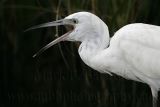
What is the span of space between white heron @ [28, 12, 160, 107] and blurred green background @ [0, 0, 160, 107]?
2.95 ft

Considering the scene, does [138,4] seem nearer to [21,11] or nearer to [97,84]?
[97,84]

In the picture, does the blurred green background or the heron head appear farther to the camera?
the blurred green background

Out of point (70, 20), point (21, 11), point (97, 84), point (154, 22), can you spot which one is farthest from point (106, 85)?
point (70, 20)

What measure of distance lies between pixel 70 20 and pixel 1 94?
202 cm

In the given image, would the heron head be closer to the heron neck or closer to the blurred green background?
the heron neck

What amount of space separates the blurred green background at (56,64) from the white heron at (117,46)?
898mm

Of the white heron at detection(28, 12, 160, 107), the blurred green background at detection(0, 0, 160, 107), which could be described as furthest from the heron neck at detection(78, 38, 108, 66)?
the blurred green background at detection(0, 0, 160, 107)

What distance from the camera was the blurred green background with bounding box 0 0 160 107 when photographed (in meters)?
6.43

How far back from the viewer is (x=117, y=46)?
519 cm

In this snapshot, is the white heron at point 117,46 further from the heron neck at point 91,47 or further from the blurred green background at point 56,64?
the blurred green background at point 56,64

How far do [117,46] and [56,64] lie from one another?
7.16ft

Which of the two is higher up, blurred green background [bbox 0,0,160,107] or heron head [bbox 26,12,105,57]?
heron head [bbox 26,12,105,57]

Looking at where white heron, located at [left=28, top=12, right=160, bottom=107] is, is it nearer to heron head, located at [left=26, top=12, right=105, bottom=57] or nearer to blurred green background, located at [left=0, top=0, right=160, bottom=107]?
heron head, located at [left=26, top=12, right=105, bottom=57]

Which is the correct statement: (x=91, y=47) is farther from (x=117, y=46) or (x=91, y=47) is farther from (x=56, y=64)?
(x=56, y=64)
